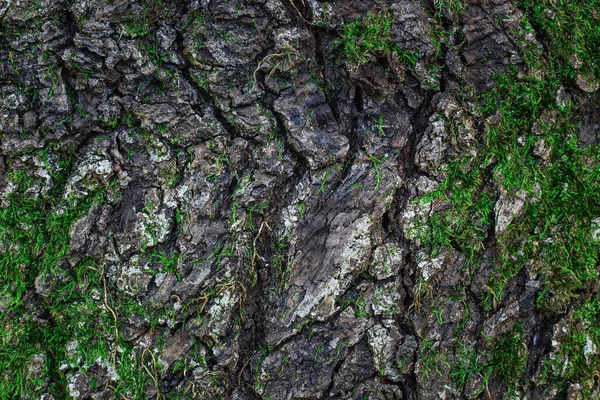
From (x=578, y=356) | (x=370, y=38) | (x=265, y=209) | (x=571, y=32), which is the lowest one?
(x=578, y=356)

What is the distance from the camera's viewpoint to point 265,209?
94.5 inches

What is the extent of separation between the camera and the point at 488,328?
241 centimetres

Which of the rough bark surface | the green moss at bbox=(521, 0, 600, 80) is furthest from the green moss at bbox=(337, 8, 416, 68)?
the green moss at bbox=(521, 0, 600, 80)

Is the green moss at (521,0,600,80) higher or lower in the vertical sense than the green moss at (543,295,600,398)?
higher

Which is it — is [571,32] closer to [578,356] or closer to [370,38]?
[370,38]

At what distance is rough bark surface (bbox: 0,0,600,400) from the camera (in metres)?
2.34

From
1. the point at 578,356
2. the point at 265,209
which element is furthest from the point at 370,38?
the point at 578,356

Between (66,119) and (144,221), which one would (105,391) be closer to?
(144,221)

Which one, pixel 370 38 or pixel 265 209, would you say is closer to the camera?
pixel 370 38

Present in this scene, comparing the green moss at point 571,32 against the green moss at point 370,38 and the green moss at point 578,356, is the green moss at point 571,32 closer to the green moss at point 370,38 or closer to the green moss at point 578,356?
the green moss at point 370,38

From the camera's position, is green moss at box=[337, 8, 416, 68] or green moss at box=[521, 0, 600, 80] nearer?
green moss at box=[337, 8, 416, 68]

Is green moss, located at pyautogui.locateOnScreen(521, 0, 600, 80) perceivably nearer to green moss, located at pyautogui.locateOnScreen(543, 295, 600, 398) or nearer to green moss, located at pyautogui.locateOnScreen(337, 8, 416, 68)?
green moss, located at pyautogui.locateOnScreen(337, 8, 416, 68)

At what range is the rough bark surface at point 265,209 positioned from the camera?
234 centimetres

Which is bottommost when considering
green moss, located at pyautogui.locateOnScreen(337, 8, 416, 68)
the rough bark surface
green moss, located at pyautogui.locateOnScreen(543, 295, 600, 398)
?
green moss, located at pyautogui.locateOnScreen(543, 295, 600, 398)
